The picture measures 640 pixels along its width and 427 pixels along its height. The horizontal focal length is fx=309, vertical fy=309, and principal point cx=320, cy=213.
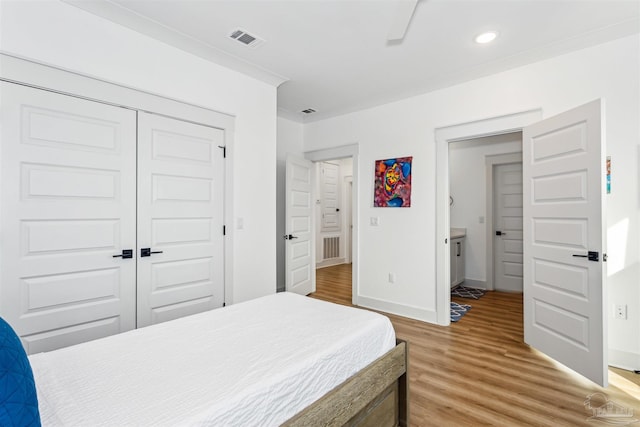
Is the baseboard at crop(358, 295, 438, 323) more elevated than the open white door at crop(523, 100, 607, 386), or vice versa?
the open white door at crop(523, 100, 607, 386)

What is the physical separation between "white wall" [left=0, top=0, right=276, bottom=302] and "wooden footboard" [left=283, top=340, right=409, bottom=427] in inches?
72.0

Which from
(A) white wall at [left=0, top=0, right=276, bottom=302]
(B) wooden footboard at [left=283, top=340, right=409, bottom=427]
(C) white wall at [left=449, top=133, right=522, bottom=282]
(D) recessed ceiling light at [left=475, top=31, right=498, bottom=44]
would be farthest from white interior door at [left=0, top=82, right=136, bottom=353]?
(C) white wall at [left=449, top=133, right=522, bottom=282]

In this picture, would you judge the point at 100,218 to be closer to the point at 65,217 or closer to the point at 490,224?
the point at 65,217

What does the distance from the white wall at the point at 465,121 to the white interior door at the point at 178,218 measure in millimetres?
1985

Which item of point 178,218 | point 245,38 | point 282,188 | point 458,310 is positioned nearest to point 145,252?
point 178,218

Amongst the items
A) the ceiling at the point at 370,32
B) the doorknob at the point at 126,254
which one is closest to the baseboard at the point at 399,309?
the ceiling at the point at 370,32

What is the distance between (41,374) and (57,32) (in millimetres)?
2109

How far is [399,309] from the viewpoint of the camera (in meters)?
3.77

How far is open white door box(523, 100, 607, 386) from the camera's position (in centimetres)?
213

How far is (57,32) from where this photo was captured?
2.03 meters

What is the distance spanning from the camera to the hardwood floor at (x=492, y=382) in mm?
1866

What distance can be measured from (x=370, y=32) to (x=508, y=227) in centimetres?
395

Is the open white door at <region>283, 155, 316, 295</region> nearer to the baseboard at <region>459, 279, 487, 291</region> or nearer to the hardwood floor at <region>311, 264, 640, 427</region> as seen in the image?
the hardwood floor at <region>311, 264, 640, 427</region>

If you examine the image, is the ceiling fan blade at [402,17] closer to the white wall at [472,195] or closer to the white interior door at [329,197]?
the white wall at [472,195]
